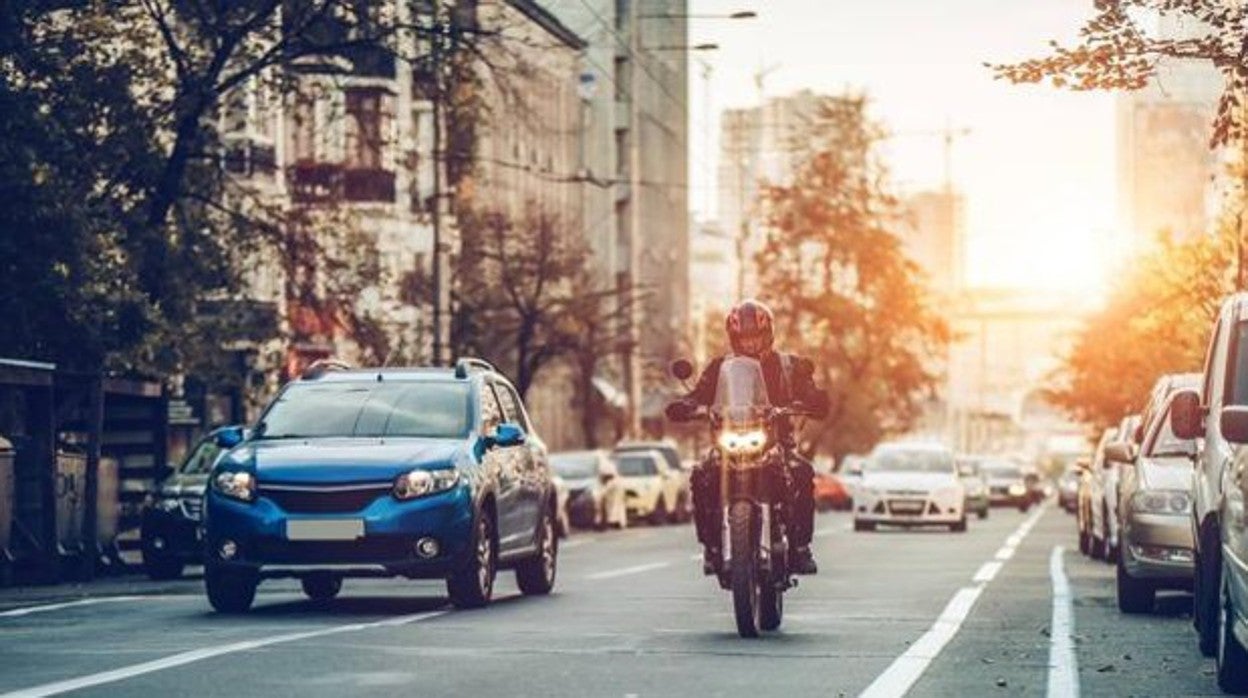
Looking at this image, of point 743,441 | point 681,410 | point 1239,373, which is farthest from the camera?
point 681,410

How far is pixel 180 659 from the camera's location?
15562mm

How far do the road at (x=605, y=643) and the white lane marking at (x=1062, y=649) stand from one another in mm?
20

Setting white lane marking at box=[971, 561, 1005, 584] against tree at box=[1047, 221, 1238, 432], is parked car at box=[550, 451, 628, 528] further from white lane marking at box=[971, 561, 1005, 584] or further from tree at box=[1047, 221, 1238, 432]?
white lane marking at box=[971, 561, 1005, 584]

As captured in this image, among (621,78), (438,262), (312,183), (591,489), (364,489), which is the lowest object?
(591,489)

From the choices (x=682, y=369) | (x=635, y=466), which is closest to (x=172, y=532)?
(x=682, y=369)

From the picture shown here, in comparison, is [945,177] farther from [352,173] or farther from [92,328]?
[92,328]

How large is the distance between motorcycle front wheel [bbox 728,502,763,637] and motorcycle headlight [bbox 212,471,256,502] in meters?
3.99

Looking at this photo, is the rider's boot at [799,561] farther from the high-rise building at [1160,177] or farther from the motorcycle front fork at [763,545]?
the high-rise building at [1160,177]

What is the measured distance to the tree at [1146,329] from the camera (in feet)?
167

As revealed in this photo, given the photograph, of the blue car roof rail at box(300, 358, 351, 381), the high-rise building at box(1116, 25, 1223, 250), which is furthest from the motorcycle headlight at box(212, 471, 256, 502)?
the high-rise building at box(1116, 25, 1223, 250)

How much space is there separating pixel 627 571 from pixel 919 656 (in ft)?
44.1

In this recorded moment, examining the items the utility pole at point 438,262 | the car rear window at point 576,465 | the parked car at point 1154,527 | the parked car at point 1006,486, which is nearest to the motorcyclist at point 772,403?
the parked car at point 1154,527

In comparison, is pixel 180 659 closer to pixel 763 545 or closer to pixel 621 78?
pixel 763 545

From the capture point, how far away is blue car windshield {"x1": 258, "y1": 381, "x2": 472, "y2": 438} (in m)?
21.9
